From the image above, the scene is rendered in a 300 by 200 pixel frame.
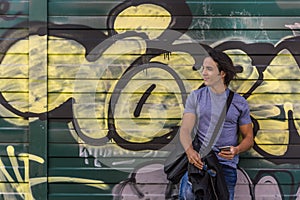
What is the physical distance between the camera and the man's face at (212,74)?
146 inches

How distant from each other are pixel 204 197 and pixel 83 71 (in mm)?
1274

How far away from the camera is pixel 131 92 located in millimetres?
3908

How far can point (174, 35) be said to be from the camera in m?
3.88

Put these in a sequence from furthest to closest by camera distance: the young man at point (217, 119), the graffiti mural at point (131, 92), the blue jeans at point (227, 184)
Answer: the graffiti mural at point (131, 92)
the young man at point (217, 119)
the blue jeans at point (227, 184)

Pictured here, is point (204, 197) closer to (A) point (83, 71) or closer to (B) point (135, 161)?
(B) point (135, 161)

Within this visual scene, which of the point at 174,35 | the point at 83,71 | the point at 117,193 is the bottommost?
the point at 117,193

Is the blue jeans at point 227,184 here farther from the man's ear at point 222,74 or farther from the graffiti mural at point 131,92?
the man's ear at point 222,74

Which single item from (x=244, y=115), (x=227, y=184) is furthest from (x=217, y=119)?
(x=227, y=184)

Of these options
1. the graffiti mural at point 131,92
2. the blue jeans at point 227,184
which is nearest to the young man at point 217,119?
the blue jeans at point 227,184

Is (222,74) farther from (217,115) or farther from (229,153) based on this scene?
(229,153)

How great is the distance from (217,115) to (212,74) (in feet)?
0.96

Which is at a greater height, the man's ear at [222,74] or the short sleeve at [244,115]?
the man's ear at [222,74]

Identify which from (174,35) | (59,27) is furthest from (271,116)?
(59,27)

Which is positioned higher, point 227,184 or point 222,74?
point 222,74
